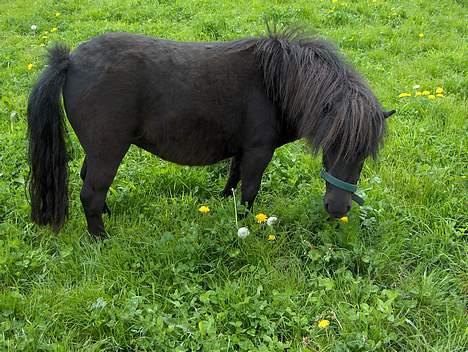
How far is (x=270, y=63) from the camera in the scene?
3.28 metres

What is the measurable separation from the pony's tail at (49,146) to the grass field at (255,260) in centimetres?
21

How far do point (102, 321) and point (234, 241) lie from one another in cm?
99

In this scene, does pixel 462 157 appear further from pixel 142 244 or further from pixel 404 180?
pixel 142 244

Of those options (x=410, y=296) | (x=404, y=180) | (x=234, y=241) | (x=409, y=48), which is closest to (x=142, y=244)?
Answer: (x=234, y=241)

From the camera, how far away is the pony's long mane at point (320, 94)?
9.75 ft

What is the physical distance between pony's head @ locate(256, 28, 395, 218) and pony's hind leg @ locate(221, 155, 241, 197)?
2.11ft

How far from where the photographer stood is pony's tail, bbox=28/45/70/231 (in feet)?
10.2

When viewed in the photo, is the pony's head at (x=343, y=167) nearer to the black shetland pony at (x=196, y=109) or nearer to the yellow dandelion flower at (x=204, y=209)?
the black shetland pony at (x=196, y=109)

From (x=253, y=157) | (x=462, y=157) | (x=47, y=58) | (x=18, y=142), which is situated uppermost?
(x=47, y=58)

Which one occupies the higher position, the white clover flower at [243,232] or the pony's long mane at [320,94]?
the pony's long mane at [320,94]

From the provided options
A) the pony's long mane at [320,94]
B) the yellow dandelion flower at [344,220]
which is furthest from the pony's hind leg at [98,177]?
the yellow dandelion flower at [344,220]

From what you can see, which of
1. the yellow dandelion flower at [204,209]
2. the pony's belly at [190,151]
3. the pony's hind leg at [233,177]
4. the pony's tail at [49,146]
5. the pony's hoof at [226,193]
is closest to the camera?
the pony's tail at [49,146]

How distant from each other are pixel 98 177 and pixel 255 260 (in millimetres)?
1117

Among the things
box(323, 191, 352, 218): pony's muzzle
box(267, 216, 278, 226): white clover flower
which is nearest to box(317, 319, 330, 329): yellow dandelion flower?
box(323, 191, 352, 218): pony's muzzle
